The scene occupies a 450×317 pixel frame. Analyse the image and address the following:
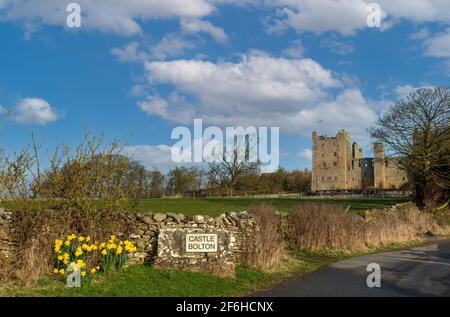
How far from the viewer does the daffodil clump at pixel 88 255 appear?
38.8 feet

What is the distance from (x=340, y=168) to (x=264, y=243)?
319 feet

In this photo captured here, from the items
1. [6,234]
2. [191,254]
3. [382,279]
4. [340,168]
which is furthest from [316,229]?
[340,168]

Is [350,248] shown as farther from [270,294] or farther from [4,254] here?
[4,254]

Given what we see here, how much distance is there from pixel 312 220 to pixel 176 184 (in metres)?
64.4

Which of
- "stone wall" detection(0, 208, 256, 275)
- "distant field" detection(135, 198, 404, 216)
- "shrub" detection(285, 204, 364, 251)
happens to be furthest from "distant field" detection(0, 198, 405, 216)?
"stone wall" detection(0, 208, 256, 275)

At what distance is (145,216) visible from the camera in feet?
49.5

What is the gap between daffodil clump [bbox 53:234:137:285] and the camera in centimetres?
1184

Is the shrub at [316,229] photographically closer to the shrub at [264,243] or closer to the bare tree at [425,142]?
the shrub at [264,243]

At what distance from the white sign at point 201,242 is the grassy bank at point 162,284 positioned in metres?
0.82

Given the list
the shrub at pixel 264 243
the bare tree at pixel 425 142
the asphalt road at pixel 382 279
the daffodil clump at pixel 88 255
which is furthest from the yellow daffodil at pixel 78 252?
the bare tree at pixel 425 142

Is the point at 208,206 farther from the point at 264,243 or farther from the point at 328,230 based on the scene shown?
the point at 264,243

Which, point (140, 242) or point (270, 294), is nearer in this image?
point (270, 294)
